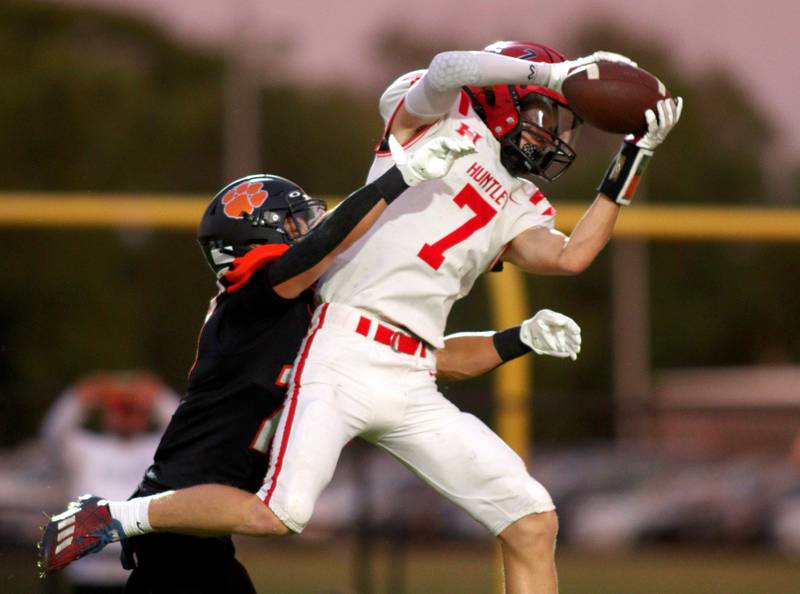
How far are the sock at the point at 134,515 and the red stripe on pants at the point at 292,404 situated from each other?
304 mm

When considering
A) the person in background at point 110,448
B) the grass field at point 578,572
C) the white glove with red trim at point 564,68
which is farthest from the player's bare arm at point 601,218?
the grass field at point 578,572

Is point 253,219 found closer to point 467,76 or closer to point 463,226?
point 463,226

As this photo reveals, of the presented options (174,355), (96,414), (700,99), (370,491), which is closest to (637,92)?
(370,491)

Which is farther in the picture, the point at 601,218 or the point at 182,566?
the point at 601,218

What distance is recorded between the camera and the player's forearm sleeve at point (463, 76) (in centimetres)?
427

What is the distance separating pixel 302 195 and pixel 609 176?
955mm

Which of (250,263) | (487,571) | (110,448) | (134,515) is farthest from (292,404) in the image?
(487,571)

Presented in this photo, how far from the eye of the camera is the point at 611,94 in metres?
4.36

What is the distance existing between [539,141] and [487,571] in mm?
6517

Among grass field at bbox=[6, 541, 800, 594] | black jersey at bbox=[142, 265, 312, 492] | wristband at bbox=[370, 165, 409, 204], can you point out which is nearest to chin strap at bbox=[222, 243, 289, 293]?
black jersey at bbox=[142, 265, 312, 492]

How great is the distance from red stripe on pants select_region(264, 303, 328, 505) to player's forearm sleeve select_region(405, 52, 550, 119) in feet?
2.27

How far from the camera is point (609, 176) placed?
14.9 feet

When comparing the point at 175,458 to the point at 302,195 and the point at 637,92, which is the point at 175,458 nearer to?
the point at 302,195

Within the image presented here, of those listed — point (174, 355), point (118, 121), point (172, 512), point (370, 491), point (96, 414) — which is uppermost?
point (118, 121)
